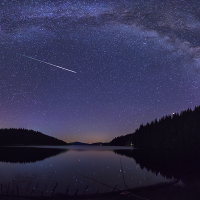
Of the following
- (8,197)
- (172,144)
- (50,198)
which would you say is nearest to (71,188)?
(50,198)

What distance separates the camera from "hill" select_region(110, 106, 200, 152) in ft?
261

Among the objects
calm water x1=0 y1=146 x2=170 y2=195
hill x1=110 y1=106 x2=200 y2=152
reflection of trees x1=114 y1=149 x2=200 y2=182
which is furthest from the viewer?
hill x1=110 y1=106 x2=200 y2=152

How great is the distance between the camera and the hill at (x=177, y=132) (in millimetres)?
79625

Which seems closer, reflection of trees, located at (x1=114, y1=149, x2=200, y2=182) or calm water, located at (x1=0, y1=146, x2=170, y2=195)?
calm water, located at (x1=0, y1=146, x2=170, y2=195)

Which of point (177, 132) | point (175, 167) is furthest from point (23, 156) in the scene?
point (177, 132)

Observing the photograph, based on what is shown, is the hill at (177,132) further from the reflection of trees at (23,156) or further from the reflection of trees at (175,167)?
the reflection of trees at (23,156)

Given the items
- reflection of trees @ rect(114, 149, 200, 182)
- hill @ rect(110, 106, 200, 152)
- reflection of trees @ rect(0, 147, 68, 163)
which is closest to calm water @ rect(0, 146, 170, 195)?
reflection of trees @ rect(114, 149, 200, 182)

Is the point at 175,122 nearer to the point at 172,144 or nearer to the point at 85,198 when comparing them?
the point at 172,144

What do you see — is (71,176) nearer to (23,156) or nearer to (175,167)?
(175,167)

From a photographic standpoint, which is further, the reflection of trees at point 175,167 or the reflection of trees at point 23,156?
the reflection of trees at point 23,156

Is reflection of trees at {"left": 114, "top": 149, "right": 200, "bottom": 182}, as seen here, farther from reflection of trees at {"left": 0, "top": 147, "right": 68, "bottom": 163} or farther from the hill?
the hill

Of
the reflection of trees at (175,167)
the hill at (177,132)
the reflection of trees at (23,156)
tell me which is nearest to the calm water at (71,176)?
the reflection of trees at (175,167)

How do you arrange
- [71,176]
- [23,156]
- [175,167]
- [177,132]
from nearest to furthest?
[71,176]
[175,167]
[23,156]
[177,132]

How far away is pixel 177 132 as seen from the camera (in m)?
93.4
